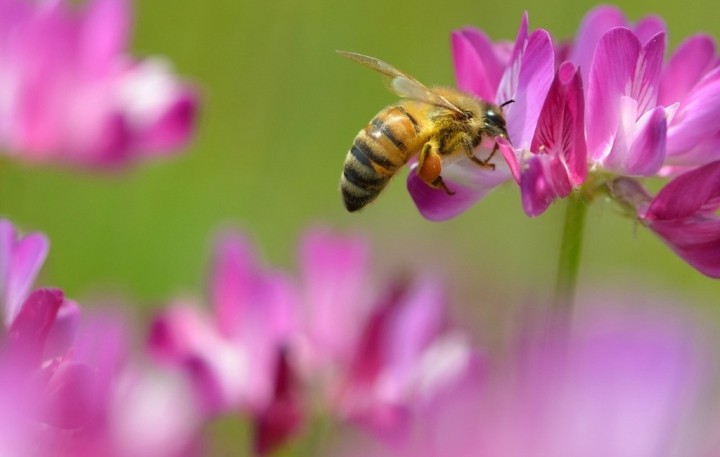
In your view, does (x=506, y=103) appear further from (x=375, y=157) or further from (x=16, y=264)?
(x=16, y=264)

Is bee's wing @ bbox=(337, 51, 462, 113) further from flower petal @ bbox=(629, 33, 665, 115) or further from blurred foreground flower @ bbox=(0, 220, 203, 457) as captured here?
blurred foreground flower @ bbox=(0, 220, 203, 457)

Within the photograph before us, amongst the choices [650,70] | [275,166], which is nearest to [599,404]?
[650,70]

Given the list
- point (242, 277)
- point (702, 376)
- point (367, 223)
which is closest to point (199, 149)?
point (367, 223)

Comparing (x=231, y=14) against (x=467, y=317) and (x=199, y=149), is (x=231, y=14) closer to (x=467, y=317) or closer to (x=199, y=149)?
(x=199, y=149)

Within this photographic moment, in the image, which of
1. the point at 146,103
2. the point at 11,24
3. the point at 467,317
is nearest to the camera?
the point at 467,317

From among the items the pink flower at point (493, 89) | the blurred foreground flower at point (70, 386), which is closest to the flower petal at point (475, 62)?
the pink flower at point (493, 89)

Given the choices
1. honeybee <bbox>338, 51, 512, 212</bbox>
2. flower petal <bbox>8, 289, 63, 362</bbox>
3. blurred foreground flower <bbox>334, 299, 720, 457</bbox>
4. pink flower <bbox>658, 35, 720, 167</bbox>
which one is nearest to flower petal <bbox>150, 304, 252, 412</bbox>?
honeybee <bbox>338, 51, 512, 212</bbox>

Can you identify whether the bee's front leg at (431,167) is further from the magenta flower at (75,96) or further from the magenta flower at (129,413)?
the magenta flower at (75,96)
